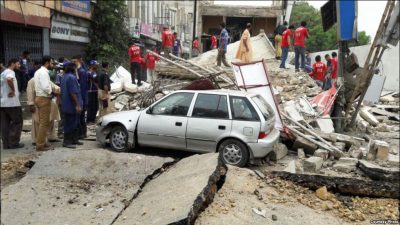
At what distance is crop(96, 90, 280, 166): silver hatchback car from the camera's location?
7586mm

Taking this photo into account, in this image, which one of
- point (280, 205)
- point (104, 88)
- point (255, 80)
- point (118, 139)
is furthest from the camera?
point (104, 88)

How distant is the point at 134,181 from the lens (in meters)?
6.12

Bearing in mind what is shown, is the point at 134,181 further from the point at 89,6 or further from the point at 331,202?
the point at 89,6

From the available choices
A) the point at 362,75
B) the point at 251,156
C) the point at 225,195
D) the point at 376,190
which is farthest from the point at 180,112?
the point at 362,75

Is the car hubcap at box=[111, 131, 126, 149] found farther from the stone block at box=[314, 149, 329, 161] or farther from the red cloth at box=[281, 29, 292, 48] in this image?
the red cloth at box=[281, 29, 292, 48]

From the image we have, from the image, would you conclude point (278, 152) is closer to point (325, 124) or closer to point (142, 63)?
point (325, 124)

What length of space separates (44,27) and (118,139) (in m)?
8.67

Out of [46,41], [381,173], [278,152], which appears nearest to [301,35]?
[278,152]

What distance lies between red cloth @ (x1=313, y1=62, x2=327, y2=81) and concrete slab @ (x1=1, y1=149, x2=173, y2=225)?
1082 centimetres

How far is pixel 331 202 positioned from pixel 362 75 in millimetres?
7260

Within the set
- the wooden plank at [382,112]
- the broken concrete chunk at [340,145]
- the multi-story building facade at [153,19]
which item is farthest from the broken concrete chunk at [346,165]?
the multi-story building facade at [153,19]

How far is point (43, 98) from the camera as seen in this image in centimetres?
790

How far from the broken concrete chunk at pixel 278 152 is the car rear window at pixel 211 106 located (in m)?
1.22

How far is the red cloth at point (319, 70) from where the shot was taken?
16158mm
